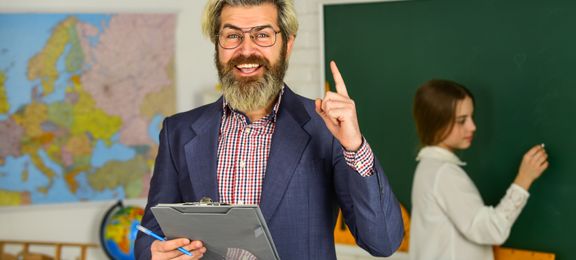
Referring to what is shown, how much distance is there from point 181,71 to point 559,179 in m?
2.71

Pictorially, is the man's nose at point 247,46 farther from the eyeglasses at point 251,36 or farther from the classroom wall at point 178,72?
the classroom wall at point 178,72

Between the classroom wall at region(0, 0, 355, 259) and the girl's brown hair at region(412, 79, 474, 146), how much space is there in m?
0.85

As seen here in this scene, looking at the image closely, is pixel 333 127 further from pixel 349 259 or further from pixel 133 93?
pixel 133 93

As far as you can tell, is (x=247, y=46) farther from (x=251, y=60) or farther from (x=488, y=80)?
(x=488, y=80)

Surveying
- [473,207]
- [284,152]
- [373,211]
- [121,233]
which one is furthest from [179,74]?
[373,211]

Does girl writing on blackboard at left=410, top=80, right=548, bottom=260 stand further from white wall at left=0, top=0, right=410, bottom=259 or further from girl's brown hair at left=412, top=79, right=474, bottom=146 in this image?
white wall at left=0, top=0, right=410, bottom=259

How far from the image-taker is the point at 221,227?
1883mm

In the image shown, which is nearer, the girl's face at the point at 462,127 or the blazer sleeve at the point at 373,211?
the blazer sleeve at the point at 373,211

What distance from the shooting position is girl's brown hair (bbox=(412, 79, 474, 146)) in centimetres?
355

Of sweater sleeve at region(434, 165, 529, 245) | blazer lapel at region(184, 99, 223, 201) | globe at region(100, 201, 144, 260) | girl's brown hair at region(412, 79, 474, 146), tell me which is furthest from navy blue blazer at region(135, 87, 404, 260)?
globe at region(100, 201, 144, 260)

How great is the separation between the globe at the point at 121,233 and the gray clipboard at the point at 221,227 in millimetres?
2911

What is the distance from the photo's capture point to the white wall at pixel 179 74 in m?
4.48

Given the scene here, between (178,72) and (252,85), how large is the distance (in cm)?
316

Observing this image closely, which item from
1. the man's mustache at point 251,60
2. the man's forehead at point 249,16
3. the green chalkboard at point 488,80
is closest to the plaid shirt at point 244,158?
the man's mustache at point 251,60
